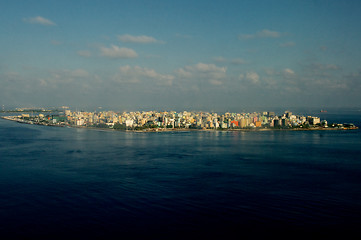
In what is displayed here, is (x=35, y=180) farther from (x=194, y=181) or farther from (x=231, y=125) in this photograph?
(x=231, y=125)

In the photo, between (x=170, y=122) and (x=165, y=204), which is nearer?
(x=165, y=204)

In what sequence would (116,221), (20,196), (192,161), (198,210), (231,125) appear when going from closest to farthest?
(116,221), (198,210), (20,196), (192,161), (231,125)

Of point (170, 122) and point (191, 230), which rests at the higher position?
point (170, 122)

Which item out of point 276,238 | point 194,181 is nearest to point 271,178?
point 194,181

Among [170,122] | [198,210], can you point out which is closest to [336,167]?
[198,210]

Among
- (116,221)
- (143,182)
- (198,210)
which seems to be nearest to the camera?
(116,221)

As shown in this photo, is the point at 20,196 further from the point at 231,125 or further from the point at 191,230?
the point at 231,125
